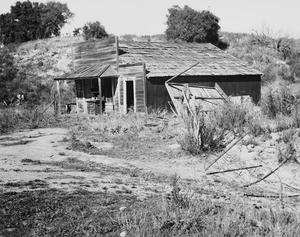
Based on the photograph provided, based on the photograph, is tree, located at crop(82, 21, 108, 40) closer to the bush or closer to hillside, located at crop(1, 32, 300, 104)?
hillside, located at crop(1, 32, 300, 104)

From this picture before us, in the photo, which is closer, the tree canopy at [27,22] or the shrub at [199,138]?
the shrub at [199,138]

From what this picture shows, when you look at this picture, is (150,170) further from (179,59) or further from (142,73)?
(179,59)

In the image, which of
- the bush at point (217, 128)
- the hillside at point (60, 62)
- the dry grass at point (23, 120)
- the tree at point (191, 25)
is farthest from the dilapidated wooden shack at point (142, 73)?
the tree at point (191, 25)

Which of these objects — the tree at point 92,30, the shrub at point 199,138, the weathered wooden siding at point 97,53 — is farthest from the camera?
the tree at point 92,30

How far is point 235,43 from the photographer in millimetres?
41219

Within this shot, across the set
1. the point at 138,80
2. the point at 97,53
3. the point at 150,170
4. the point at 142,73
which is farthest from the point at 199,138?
the point at 97,53

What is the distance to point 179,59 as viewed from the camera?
21109 millimetres

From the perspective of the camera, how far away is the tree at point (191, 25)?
34844 millimetres

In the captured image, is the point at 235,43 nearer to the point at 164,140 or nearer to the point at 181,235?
the point at 164,140

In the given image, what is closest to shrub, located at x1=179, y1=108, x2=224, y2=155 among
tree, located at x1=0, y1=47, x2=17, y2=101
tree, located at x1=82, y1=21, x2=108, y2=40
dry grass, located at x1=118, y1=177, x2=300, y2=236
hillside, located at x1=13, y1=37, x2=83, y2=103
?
dry grass, located at x1=118, y1=177, x2=300, y2=236

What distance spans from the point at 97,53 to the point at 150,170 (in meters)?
13.7

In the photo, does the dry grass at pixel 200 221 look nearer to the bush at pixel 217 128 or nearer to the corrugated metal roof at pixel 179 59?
the bush at pixel 217 128

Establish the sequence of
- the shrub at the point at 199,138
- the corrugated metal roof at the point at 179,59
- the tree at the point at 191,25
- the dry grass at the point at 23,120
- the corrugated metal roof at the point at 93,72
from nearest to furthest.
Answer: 1. the shrub at the point at 199,138
2. the dry grass at the point at 23,120
3. the corrugated metal roof at the point at 93,72
4. the corrugated metal roof at the point at 179,59
5. the tree at the point at 191,25

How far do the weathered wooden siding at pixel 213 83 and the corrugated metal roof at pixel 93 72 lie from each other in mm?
2416
